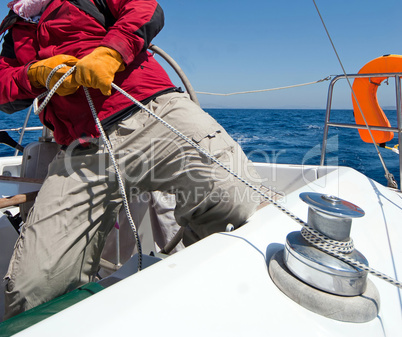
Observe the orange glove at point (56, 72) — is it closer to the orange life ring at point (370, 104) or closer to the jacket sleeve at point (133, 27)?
the jacket sleeve at point (133, 27)

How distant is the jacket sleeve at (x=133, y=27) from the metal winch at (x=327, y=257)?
0.79m

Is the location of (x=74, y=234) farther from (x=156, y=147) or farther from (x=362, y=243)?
(x=362, y=243)

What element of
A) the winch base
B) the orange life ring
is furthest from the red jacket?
the orange life ring

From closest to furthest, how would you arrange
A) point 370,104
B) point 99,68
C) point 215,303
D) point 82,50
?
point 215,303 < point 99,68 < point 82,50 < point 370,104

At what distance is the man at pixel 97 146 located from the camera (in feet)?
3.33

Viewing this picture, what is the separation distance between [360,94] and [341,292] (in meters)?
3.11

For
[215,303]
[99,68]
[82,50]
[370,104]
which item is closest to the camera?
[215,303]

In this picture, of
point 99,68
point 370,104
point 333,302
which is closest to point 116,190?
point 99,68

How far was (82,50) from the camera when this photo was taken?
1.13 meters

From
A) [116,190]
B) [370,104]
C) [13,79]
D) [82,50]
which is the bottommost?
[116,190]

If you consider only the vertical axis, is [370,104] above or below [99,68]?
below

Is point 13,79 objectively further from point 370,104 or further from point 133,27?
point 370,104

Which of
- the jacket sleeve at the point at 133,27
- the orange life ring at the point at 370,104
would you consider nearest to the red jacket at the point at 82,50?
the jacket sleeve at the point at 133,27

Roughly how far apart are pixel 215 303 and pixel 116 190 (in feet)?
2.34
